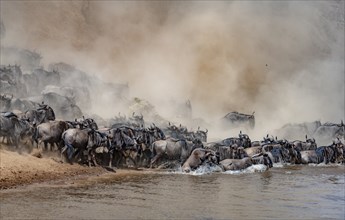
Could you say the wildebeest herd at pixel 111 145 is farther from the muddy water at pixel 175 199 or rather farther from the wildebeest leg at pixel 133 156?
the muddy water at pixel 175 199

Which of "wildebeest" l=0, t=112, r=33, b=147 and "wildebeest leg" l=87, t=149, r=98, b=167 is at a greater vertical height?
"wildebeest" l=0, t=112, r=33, b=147

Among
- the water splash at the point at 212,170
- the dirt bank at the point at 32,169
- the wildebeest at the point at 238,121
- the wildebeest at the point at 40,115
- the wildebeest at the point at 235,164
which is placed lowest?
the dirt bank at the point at 32,169

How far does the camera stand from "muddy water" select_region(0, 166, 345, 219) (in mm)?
10700

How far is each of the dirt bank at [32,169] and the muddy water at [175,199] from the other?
77 cm

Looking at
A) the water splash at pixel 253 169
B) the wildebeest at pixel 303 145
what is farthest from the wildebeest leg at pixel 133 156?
the wildebeest at pixel 303 145

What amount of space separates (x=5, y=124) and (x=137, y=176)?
17.7ft

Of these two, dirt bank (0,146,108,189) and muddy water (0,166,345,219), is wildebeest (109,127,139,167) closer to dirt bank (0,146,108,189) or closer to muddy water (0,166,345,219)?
dirt bank (0,146,108,189)

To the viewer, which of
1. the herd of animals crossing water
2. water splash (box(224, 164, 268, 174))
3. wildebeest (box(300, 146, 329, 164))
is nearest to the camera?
the herd of animals crossing water

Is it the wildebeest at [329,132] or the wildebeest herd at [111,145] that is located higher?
the wildebeest at [329,132]

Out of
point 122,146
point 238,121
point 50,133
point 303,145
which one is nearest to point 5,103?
point 50,133

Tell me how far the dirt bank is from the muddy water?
0.77m

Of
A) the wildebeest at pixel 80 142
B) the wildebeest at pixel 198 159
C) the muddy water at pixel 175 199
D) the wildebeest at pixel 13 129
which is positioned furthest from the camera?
the wildebeest at pixel 198 159

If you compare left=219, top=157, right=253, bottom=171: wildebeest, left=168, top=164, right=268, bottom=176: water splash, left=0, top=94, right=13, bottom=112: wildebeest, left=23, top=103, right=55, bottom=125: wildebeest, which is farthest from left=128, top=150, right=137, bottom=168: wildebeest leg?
left=0, top=94, right=13, bottom=112: wildebeest

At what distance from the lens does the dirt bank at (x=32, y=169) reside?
14.1 m
